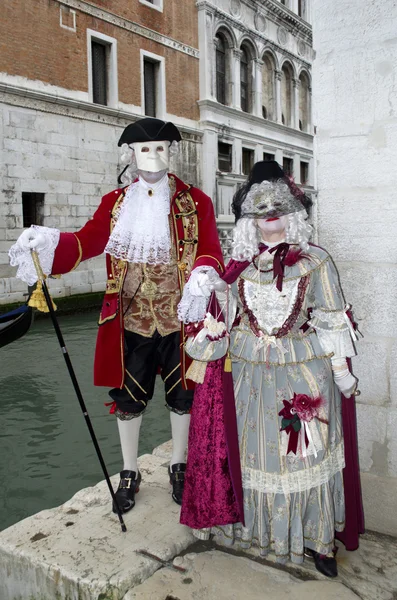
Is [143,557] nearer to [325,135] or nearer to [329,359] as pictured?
[329,359]

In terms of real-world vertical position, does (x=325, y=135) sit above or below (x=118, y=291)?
above

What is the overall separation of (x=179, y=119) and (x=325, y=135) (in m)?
12.9

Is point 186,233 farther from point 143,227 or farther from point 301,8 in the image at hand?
point 301,8

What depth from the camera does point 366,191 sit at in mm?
2453

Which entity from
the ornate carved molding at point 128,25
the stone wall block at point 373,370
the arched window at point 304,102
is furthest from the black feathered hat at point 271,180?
the arched window at point 304,102

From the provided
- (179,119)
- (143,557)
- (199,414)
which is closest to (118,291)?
(199,414)

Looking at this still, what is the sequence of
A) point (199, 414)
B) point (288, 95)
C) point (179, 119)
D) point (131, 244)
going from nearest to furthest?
1. point (199, 414)
2. point (131, 244)
3. point (179, 119)
4. point (288, 95)

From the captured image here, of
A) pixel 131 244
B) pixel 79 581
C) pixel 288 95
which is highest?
pixel 288 95

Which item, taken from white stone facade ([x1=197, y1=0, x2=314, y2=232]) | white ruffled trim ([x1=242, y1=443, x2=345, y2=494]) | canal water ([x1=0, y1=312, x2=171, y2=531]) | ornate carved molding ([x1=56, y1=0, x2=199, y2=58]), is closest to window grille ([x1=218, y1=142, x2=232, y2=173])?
white stone facade ([x1=197, y1=0, x2=314, y2=232])

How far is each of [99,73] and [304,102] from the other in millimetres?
11475

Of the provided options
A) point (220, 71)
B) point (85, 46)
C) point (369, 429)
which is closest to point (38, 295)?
point (369, 429)

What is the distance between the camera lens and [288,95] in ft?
67.4

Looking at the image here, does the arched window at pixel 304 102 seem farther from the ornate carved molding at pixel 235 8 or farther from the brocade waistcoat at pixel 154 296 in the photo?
the brocade waistcoat at pixel 154 296

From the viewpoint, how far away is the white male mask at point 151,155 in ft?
8.95
